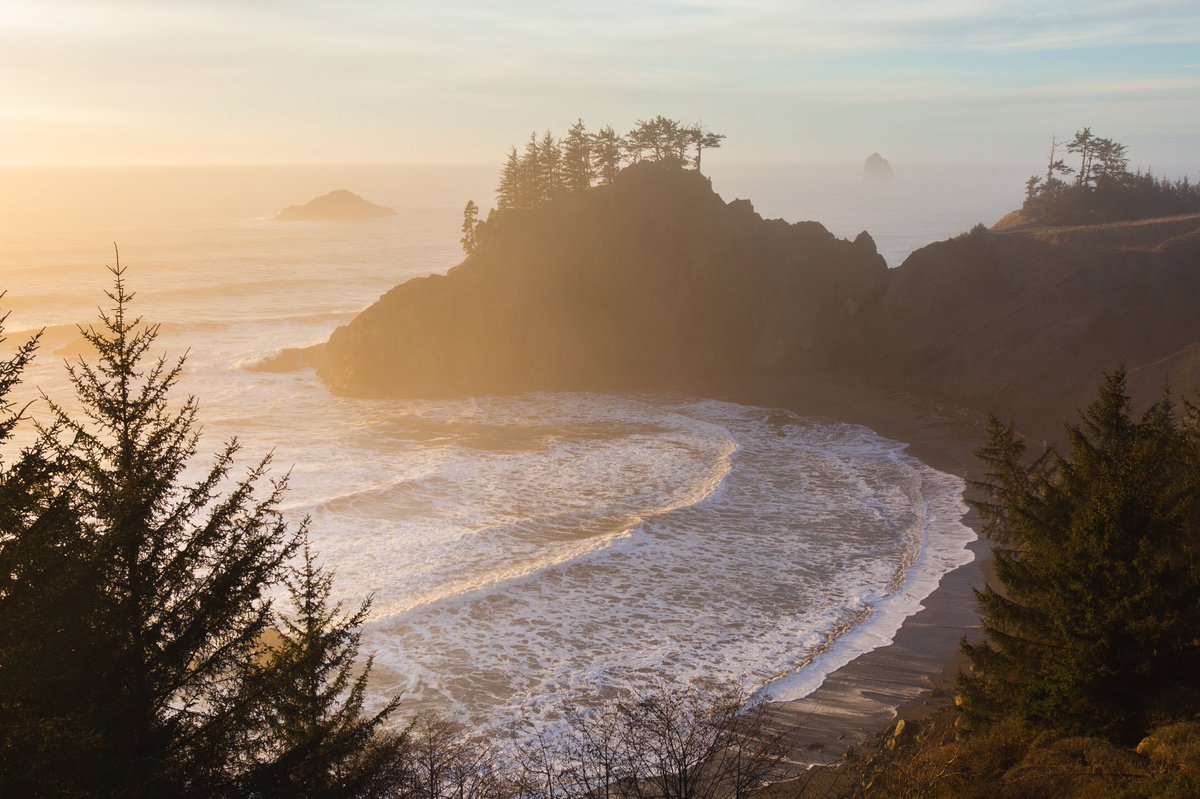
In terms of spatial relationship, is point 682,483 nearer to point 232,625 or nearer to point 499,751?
point 499,751

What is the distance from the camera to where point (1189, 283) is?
45656mm

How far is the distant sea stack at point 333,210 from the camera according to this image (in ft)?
523

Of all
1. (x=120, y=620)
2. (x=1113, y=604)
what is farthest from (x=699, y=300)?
(x=120, y=620)

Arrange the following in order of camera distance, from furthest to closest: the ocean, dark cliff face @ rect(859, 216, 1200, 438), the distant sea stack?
the distant sea stack < dark cliff face @ rect(859, 216, 1200, 438) < the ocean

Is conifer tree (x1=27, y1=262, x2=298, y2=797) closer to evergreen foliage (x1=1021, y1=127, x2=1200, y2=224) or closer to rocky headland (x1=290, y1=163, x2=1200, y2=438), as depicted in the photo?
rocky headland (x1=290, y1=163, x2=1200, y2=438)

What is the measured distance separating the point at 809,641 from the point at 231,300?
7107 centimetres

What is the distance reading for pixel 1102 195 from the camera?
209 ft

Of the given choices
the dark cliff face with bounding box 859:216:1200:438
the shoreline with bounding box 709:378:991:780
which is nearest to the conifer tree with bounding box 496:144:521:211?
the dark cliff face with bounding box 859:216:1200:438

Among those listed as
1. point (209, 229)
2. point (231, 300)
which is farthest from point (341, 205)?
point (231, 300)

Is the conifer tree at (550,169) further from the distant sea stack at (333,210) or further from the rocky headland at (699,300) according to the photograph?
the distant sea stack at (333,210)

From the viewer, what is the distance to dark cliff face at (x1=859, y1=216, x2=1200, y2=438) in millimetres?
42312

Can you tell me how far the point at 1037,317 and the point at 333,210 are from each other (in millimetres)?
143468

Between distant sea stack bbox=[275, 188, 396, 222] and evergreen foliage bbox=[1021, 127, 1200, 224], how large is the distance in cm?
12678

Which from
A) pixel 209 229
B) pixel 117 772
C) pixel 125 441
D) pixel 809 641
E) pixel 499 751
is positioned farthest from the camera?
pixel 209 229
